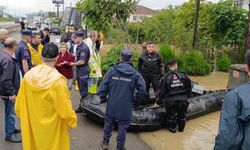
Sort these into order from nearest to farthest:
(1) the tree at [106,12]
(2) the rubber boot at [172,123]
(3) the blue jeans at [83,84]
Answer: (2) the rubber boot at [172,123] → (3) the blue jeans at [83,84] → (1) the tree at [106,12]

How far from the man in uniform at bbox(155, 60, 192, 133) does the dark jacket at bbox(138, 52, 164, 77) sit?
168cm

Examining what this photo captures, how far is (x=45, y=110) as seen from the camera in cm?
380

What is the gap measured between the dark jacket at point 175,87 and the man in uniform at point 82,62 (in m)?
1.78

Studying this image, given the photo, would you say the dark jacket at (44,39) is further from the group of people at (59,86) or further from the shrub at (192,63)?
the shrub at (192,63)

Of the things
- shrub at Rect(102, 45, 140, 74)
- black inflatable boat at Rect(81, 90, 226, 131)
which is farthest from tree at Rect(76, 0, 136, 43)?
black inflatable boat at Rect(81, 90, 226, 131)

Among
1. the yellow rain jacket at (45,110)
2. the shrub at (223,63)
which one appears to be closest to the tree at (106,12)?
the shrub at (223,63)

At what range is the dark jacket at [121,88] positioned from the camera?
5500 mm

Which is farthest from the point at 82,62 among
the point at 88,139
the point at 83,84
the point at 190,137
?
the point at 190,137

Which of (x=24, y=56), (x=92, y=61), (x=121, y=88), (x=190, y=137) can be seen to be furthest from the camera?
(x=92, y=61)

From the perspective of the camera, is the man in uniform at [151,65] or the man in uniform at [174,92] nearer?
the man in uniform at [174,92]

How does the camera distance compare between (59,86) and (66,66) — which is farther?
(66,66)

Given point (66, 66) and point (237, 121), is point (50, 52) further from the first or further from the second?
point (66, 66)

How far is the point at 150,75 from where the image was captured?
885cm

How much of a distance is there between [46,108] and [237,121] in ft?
Answer: 6.69
